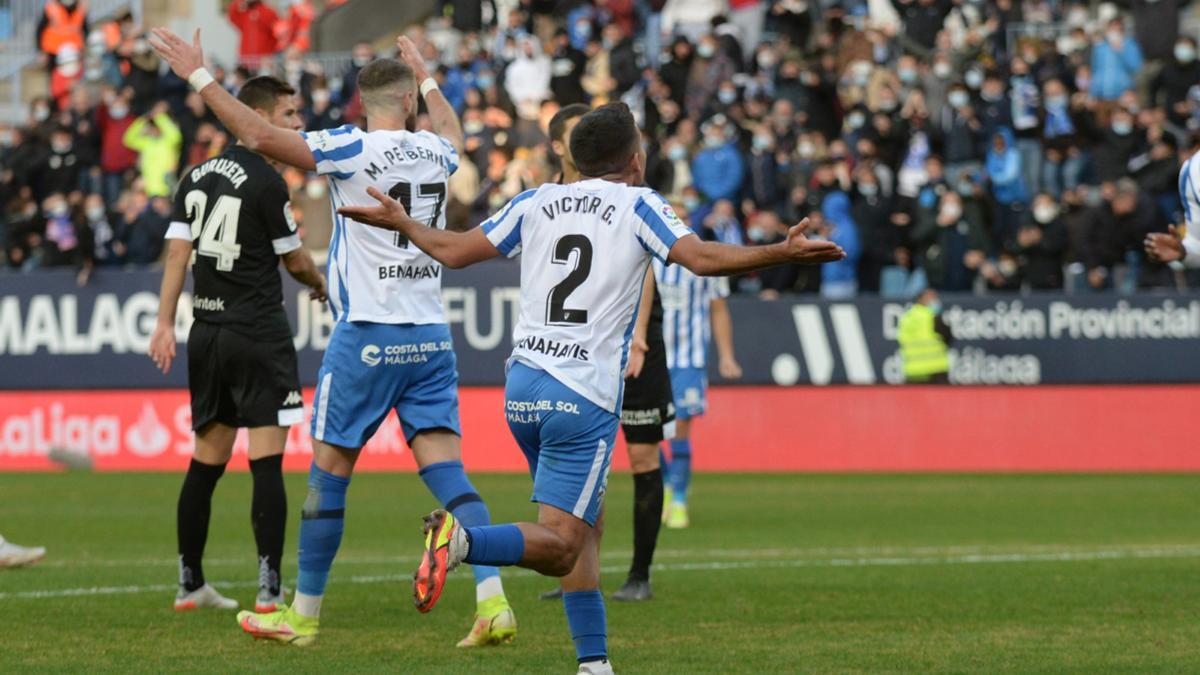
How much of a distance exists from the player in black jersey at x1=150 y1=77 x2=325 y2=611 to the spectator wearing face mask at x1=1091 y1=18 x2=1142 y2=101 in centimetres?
1780

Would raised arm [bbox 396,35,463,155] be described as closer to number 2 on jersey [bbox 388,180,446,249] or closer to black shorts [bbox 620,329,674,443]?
number 2 on jersey [bbox 388,180,446,249]

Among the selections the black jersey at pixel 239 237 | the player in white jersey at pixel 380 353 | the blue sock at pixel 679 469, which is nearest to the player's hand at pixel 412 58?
the player in white jersey at pixel 380 353

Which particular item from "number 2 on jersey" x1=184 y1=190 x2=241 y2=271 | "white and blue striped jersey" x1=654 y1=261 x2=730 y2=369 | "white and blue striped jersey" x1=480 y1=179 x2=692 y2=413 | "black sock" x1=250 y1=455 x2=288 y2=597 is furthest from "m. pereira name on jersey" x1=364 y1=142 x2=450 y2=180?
"white and blue striped jersey" x1=654 y1=261 x2=730 y2=369

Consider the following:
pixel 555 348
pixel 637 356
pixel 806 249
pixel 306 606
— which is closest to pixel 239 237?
pixel 306 606

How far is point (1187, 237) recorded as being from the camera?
30.9 feet

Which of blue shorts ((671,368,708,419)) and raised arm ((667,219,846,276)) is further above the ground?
raised arm ((667,219,846,276))

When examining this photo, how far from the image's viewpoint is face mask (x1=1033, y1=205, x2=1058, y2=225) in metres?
23.2

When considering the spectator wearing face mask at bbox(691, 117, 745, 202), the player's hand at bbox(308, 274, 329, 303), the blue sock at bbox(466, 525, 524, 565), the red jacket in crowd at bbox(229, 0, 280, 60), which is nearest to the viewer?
the blue sock at bbox(466, 525, 524, 565)

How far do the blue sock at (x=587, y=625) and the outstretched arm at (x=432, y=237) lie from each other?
1.30 metres

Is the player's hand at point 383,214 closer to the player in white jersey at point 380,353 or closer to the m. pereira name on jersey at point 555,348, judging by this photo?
the m. pereira name on jersey at point 555,348

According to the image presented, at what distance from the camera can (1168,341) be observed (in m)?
21.9

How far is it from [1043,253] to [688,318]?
914cm

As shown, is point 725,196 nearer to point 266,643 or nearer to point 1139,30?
point 1139,30

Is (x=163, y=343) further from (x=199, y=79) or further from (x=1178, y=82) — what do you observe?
(x=1178, y=82)
